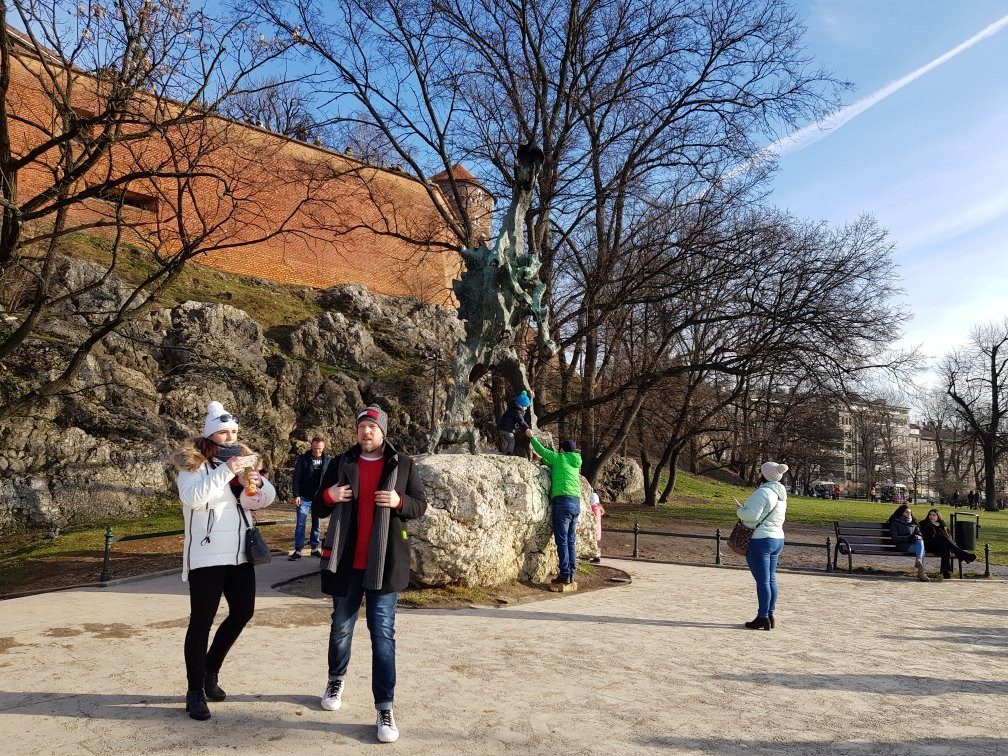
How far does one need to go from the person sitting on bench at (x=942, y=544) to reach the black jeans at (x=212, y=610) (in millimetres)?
11856

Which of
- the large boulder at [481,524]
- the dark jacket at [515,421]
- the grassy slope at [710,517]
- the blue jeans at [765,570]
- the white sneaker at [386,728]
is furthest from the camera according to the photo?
the grassy slope at [710,517]

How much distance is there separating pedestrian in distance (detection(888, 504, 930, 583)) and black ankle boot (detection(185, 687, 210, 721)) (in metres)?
11.5

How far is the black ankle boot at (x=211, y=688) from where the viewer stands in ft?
13.9

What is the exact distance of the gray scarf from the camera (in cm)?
396

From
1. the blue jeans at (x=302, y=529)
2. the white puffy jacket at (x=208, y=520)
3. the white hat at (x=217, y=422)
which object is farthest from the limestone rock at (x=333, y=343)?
the white puffy jacket at (x=208, y=520)

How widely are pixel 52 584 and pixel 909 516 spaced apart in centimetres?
1351

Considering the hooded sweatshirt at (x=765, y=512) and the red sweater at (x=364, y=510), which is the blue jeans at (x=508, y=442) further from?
the red sweater at (x=364, y=510)

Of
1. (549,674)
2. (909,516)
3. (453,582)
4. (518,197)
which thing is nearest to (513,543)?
(453,582)

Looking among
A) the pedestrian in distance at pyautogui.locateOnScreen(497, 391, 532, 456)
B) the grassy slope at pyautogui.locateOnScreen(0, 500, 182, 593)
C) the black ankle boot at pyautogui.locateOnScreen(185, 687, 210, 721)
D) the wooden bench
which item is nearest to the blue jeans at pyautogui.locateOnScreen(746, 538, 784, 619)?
the pedestrian in distance at pyautogui.locateOnScreen(497, 391, 532, 456)

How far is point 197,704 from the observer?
3.96m

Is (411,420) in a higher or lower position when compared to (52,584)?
higher

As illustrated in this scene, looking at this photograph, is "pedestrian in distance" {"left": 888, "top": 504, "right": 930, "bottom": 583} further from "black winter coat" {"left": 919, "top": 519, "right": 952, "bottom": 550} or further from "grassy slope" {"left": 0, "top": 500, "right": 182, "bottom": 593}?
"grassy slope" {"left": 0, "top": 500, "right": 182, "bottom": 593}

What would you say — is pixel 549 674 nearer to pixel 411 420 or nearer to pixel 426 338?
pixel 411 420

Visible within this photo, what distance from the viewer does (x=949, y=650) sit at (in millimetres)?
6477
